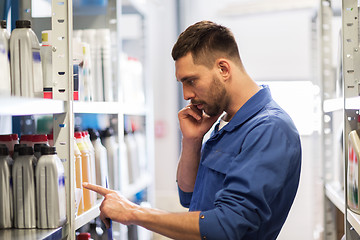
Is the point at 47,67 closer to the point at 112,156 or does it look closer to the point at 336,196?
the point at 112,156

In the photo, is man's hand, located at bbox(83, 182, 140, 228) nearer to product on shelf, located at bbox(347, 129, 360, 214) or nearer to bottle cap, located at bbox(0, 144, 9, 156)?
bottle cap, located at bbox(0, 144, 9, 156)

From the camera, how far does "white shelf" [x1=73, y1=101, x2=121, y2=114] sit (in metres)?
1.94

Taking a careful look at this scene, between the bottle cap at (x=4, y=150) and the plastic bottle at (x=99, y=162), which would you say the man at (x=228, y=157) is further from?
the plastic bottle at (x=99, y=162)

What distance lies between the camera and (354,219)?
6.05ft

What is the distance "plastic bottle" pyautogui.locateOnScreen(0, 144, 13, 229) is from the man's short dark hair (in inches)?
28.1

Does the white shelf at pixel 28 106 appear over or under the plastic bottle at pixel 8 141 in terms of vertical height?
over

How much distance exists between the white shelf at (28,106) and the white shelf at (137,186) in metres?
1.32

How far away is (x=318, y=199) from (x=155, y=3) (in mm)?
2357

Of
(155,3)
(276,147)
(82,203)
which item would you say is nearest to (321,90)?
(276,147)

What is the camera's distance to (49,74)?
1.72 m

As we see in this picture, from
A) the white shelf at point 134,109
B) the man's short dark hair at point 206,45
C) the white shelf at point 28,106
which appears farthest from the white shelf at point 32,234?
the white shelf at point 134,109

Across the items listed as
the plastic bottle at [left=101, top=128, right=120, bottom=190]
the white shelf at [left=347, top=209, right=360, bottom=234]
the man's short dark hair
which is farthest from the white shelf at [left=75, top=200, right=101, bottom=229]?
the white shelf at [left=347, top=209, right=360, bottom=234]

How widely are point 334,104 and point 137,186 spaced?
1.52 meters

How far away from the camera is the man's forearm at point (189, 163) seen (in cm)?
207
